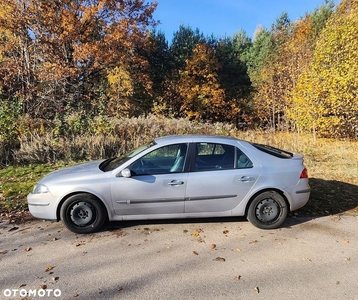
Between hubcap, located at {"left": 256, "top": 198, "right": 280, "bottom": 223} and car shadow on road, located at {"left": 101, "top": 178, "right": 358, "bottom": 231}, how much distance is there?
0.32 m

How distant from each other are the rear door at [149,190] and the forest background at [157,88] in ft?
8.82

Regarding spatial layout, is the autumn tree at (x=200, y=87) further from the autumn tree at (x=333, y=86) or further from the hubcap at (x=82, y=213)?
the hubcap at (x=82, y=213)

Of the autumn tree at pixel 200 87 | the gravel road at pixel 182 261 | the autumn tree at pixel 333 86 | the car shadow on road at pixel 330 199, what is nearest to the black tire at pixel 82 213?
the gravel road at pixel 182 261

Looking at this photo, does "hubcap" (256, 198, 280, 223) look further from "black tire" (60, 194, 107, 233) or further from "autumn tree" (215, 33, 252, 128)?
"autumn tree" (215, 33, 252, 128)

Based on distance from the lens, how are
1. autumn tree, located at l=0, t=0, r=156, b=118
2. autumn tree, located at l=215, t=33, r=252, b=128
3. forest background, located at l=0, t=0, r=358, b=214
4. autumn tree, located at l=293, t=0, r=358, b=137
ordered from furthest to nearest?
autumn tree, located at l=215, t=33, r=252, b=128, autumn tree, located at l=0, t=0, r=156, b=118, autumn tree, located at l=293, t=0, r=358, b=137, forest background, located at l=0, t=0, r=358, b=214

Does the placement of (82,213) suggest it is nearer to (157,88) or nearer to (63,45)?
(63,45)

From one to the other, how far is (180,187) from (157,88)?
23749 millimetres

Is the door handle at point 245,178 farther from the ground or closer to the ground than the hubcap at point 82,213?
farther from the ground

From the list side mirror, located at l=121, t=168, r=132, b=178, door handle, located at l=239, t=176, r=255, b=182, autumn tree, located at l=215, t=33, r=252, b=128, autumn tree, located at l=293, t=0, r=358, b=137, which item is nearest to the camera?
side mirror, located at l=121, t=168, r=132, b=178

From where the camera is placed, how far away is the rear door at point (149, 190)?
4.29 m

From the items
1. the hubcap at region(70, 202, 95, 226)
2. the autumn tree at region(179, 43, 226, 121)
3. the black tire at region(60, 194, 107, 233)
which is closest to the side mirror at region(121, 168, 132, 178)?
the black tire at region(60, 194, 107, 233)

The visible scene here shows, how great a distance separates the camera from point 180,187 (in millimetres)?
4332

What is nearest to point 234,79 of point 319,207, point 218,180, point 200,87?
point 200,87

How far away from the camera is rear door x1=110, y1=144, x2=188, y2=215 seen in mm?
4289
